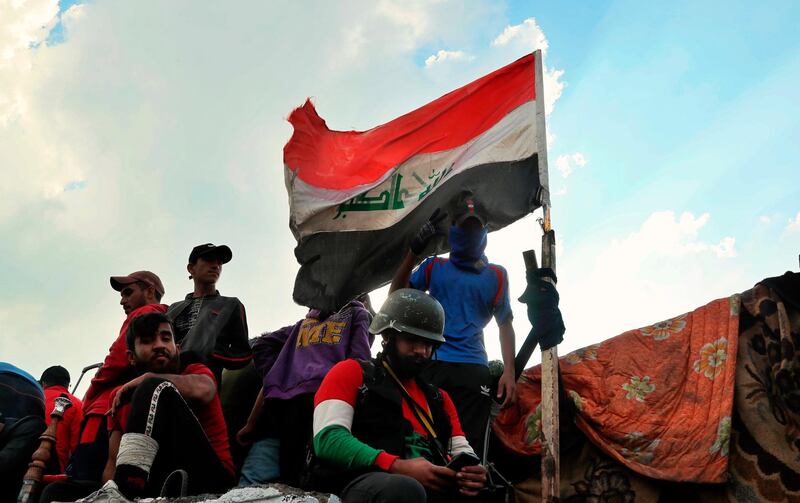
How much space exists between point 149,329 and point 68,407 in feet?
3.11

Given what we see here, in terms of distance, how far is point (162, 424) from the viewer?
12.6 feet

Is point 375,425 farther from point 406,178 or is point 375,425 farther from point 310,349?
point 406,178

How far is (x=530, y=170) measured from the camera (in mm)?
5117

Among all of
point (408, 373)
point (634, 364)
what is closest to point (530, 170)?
point (634, 364)

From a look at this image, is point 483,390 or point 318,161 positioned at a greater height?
point 318,161

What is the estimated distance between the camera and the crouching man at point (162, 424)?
12.1ft

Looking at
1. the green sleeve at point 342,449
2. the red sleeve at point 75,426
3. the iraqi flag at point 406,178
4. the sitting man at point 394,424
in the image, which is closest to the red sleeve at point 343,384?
the sitting man at point 394,424

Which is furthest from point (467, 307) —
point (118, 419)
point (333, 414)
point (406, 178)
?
point (118, 419)

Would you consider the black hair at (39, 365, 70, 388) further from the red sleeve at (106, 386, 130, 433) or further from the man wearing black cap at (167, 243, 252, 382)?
the red sleeve at (106, 386, 130, 433)

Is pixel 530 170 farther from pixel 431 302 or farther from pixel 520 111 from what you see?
pixel 431 302

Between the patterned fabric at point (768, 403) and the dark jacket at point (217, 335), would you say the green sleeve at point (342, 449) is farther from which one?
the patterned fabric at point (768, 403)

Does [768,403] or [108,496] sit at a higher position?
[768,403]

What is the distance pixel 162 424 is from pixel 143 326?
0.77m

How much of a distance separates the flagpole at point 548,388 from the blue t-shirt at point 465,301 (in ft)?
1.51
